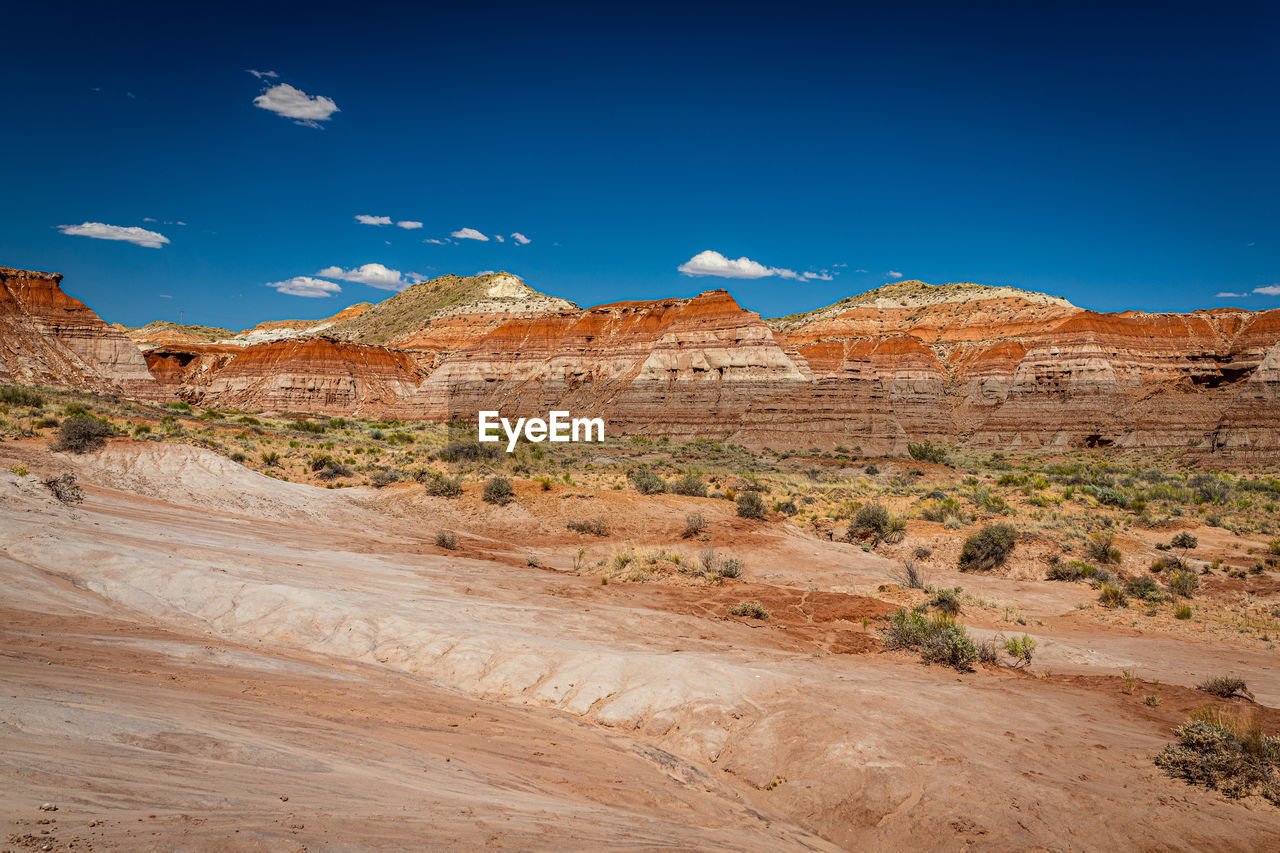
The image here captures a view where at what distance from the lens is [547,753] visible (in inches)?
250

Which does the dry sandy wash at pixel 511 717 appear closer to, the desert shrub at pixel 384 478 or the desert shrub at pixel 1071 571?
the desert shrub at pixel 1071 571

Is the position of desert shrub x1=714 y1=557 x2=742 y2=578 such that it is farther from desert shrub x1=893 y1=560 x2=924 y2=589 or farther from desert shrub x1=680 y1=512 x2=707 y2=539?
desert shrub x1=893 y1=560 x2=924 y2=589

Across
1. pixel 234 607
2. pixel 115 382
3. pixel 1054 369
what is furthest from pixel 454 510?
pixel 1054 369

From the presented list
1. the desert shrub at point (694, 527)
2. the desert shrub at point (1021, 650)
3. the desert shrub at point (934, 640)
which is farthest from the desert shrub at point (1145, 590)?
the desert shrub at point (694, 527)

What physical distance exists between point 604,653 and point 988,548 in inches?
497

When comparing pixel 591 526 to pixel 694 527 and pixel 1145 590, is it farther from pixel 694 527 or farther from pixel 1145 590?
pixel 1145 590

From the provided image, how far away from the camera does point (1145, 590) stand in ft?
48.5

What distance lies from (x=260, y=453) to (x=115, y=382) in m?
43.1

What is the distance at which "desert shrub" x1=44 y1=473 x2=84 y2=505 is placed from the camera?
13.9 m

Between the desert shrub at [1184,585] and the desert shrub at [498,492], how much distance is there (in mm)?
18019

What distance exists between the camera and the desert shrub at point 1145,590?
14609mm

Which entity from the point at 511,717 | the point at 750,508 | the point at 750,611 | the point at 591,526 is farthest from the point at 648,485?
the point at 511,717

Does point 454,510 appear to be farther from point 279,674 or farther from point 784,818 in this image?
point 784,818

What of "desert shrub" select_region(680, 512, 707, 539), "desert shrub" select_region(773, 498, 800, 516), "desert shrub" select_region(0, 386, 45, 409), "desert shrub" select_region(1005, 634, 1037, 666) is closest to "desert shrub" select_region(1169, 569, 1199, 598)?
"desert shrub" select_region(1005, 634, 1037, 666)
